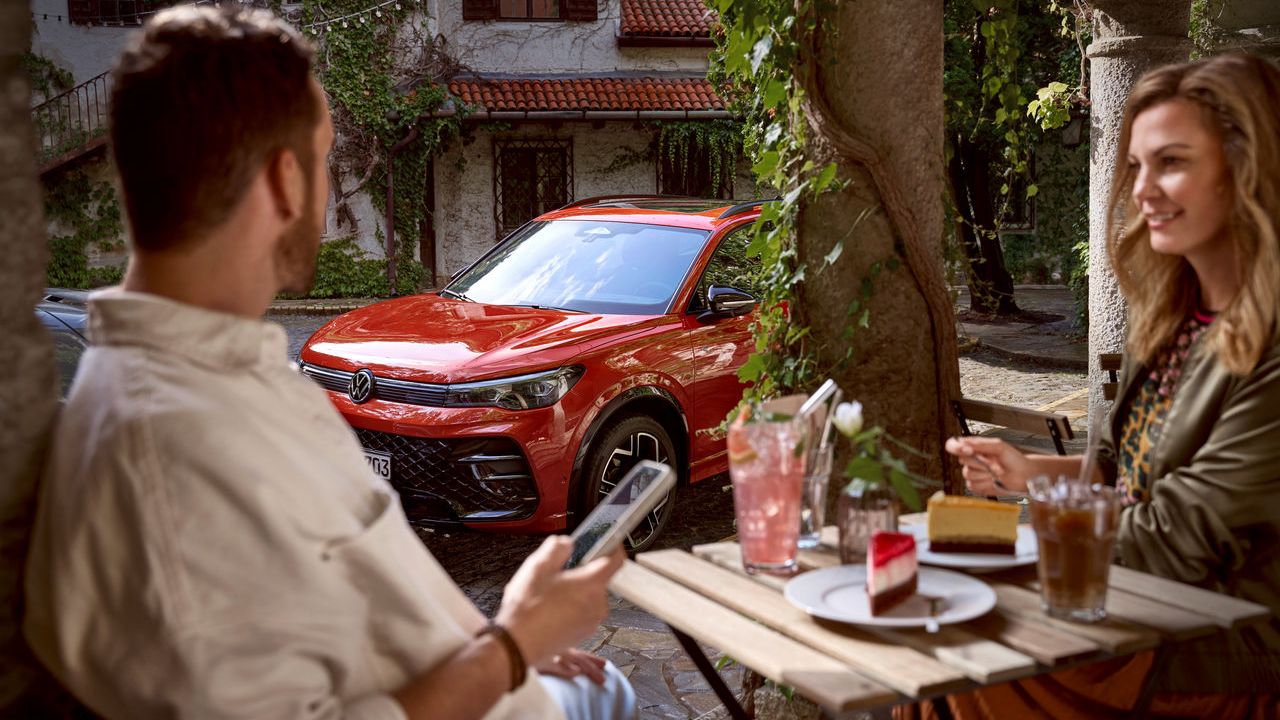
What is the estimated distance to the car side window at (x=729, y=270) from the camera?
6773 millimetres

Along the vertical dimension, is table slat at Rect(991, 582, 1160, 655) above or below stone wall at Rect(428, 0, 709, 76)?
below

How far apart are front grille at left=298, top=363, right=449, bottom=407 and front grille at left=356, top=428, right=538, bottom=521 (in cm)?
18

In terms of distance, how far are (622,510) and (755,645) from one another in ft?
0.99

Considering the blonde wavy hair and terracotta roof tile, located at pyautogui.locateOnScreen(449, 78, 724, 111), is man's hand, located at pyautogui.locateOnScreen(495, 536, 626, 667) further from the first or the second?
terracotta roof tile, located at pyautogui.locateOnScreen(449, 78, 724, 111)

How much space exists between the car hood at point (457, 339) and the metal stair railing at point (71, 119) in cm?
1549

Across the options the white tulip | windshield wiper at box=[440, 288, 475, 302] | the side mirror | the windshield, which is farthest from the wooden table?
windshield wiper at box=[440, 288, 475, 302]

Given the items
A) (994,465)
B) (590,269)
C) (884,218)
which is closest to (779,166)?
(884,218)

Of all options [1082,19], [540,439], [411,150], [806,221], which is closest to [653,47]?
[411,150]

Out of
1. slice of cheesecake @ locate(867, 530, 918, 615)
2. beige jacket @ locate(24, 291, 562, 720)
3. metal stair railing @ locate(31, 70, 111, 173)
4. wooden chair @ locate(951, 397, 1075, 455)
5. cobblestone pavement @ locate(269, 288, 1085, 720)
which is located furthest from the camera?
metal stair railing @ locate(31, 70, 111, 173)

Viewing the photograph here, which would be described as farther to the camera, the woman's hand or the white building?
the white building

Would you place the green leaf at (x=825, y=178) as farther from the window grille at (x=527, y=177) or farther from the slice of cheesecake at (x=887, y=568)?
the window grille at (x=527, y=177)

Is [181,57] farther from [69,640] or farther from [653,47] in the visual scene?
[653,47]

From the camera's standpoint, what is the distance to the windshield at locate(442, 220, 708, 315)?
6723 millimetres

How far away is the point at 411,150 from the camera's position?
20984 mm
